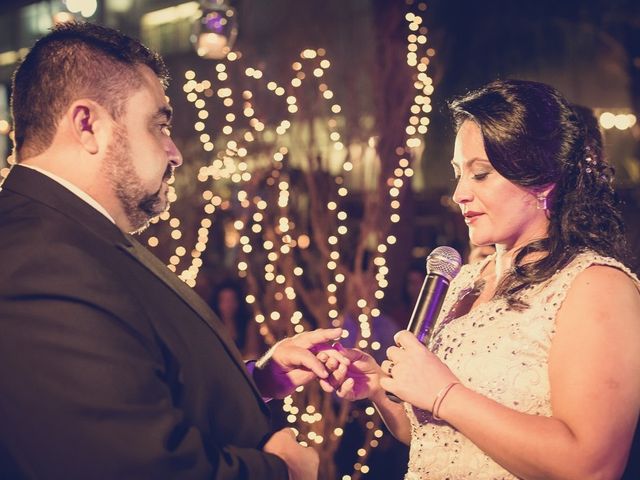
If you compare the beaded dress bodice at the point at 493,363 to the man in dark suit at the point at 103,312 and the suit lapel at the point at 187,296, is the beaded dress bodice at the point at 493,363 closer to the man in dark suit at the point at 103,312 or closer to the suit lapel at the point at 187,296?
the man in dark suit at the point at 103,312

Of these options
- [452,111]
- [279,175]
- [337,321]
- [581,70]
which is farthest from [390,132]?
[581,70]

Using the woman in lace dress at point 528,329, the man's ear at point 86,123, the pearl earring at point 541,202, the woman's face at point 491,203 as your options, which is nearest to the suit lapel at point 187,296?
the man's ear at point 86,123

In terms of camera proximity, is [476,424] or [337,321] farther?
[337,321]

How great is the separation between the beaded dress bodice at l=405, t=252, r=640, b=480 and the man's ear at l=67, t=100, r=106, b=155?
1135 mm

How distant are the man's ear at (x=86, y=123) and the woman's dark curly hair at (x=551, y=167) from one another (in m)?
1.08

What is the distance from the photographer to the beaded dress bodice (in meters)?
1.80

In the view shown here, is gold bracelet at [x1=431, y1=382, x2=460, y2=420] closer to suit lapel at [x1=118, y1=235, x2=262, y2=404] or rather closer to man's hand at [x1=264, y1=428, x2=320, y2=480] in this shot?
man's hand at [x1=264, y1=428, x2=320, y2=480]

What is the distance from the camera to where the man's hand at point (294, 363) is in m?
2.01

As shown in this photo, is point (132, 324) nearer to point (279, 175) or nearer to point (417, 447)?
point (417, 447)

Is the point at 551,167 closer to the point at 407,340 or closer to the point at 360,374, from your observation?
the point at 407,340

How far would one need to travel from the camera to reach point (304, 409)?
4.47 m

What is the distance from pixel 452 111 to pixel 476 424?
101cm

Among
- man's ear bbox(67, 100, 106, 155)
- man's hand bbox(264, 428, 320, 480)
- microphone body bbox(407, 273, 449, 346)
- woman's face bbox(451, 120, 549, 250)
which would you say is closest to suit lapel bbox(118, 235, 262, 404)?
man's hand bbox(264, 428, 320, 480)

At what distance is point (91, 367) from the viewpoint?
50.7 inches
